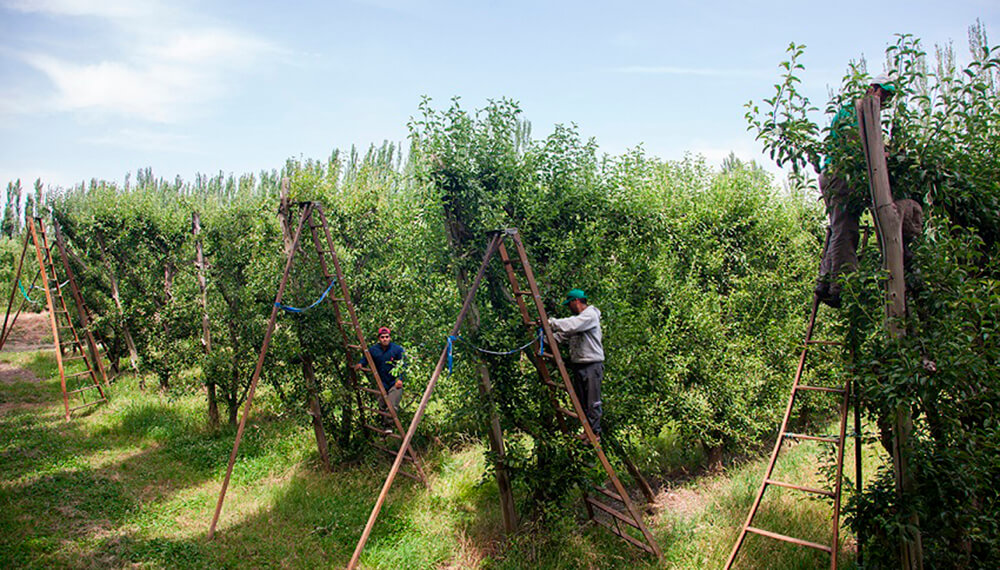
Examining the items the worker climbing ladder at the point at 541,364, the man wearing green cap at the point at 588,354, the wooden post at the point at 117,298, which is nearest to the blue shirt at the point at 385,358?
the worker climbing ladder at the point at 541,364

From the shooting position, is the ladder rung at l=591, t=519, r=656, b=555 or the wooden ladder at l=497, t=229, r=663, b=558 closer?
the wooden ladder at l=497, t=229, r=663, b=558

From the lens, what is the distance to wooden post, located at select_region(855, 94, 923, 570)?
475 centimetres

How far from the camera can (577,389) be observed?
281 inches

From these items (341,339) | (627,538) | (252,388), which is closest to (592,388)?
(627,538)

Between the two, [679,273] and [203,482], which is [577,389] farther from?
[203,482]

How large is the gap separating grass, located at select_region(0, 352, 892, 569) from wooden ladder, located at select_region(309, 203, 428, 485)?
1.59 ft

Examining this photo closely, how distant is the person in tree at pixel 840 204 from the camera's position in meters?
5.13

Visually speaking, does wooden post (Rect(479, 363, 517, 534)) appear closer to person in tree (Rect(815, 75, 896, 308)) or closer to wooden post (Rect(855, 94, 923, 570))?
person in tree (Rect(815, 75, 896, 308))

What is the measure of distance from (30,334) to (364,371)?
32.1m

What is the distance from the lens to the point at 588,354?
681cm

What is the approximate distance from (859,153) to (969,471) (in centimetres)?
269

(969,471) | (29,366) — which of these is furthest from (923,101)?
(29,366)

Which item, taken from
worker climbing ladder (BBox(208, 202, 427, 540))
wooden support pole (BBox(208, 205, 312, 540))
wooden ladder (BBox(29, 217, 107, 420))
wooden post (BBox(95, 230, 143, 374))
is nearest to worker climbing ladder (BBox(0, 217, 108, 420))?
wooden ladder (BBox(29, 217, 107, 420))

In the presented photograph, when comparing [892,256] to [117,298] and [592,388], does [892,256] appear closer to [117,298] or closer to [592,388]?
[592,388]
